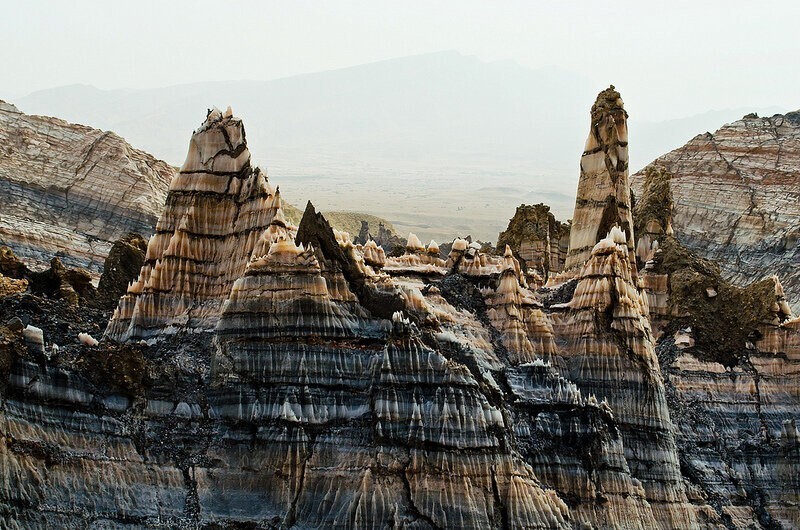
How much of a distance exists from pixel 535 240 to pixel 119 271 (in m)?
14.5

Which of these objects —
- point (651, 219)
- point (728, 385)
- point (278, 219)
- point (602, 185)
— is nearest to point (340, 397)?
point (278, 219)

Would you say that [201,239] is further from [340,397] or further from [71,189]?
[71,189]

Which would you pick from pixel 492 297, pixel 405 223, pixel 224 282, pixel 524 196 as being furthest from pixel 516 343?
pixel 524 196

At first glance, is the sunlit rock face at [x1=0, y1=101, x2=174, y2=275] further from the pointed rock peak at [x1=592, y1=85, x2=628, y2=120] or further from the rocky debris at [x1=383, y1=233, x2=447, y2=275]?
the pointed rock peak at [x1=592, y1=85, x2=628, y2=120]

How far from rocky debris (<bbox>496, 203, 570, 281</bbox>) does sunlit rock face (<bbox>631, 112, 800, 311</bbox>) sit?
16.4 metres

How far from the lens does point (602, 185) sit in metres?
39.4

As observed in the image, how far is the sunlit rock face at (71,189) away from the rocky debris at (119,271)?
506 inches

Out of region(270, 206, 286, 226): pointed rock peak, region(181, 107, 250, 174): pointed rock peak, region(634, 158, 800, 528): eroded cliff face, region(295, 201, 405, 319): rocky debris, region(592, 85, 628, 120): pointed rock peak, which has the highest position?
region(592, 85, 628, 120): pointed rock peak

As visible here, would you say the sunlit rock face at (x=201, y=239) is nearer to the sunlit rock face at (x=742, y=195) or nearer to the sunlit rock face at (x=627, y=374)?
the sunlit rock face at (x=627, y=374)

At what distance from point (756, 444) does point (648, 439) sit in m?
5.55

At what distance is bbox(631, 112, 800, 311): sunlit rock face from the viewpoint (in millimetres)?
66875

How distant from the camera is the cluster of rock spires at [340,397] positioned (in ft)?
93.7

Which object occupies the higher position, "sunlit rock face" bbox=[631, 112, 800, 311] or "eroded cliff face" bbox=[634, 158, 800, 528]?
"sunlit rock face" bbox=[631, 112, 800, 311]

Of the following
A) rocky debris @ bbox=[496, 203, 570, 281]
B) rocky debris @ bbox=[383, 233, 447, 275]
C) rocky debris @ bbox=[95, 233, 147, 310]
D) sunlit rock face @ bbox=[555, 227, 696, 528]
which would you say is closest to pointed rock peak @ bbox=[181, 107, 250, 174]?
rocky debris @ bbox=[383, 233, 447, 275]
